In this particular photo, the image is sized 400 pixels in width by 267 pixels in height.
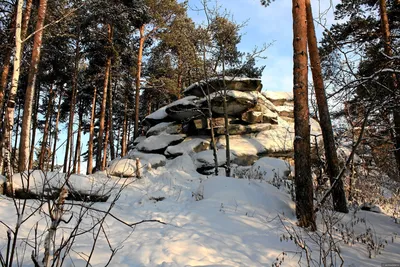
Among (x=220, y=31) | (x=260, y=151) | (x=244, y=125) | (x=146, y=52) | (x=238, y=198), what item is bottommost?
(x=238, y=198)

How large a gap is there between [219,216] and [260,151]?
7.49 meters

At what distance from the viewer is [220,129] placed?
13.6 meters

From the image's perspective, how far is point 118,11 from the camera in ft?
43.9

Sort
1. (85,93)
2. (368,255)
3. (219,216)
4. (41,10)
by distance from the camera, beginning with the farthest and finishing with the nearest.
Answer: (85,93)
(41,10)
(219,216)
(368,255)

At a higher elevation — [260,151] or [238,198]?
[260,151]

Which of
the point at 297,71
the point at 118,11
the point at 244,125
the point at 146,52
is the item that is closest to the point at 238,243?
the point at 297,71

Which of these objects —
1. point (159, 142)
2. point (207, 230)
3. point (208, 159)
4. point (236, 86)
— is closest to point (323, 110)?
point (207, 230)

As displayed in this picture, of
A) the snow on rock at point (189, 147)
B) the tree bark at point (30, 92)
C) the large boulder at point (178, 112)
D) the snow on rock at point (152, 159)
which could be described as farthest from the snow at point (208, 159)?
the tree bark at point (30, 92)

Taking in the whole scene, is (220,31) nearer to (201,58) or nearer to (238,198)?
(201,58)

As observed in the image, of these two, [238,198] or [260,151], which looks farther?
[260,151]

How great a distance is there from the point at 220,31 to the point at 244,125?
4.99 m

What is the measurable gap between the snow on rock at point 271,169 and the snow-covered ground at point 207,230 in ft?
4.21

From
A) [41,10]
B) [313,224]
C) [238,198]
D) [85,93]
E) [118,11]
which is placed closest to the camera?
[313,224]

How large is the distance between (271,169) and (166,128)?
751 centimetres
